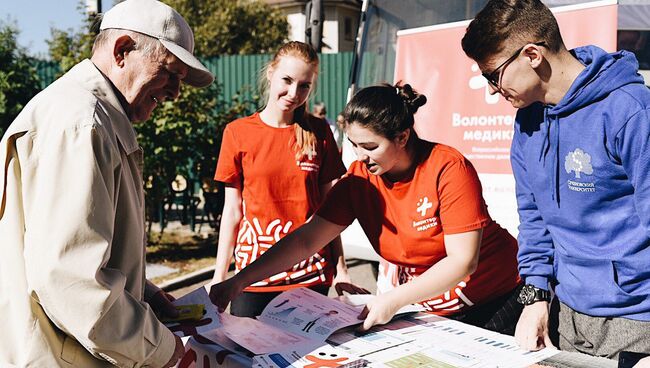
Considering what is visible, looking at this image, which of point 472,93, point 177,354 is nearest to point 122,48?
point 177,354

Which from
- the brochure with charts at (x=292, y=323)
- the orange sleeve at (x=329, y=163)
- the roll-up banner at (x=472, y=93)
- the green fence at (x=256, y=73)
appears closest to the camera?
the brochure with charts at (x=292, y=323)

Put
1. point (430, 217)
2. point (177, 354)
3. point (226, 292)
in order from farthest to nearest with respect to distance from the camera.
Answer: point (226, 292)
point (430, 217)
point (177, 354)

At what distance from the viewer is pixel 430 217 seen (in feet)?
6.95

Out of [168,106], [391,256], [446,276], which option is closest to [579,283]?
[446,276]

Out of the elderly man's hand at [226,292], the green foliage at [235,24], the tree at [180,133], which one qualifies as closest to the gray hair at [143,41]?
the elderly man's hand at [226,292]

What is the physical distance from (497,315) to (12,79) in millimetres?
7496

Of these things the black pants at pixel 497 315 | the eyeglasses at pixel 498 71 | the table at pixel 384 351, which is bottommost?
the black pants at pixel 497 315

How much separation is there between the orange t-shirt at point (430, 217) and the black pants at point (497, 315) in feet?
0.09

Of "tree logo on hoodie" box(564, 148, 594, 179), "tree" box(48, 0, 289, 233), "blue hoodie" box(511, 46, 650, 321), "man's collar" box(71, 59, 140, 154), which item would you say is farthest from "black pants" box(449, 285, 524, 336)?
"tree" box(48, 0, 289, 233)

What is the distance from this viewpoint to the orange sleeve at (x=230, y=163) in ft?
9.23

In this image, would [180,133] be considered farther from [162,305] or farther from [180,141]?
[162,305]

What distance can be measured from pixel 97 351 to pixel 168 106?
21.0 feet

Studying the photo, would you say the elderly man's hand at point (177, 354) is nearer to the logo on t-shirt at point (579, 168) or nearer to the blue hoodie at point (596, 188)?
the blue hoodie at point (596, 188)

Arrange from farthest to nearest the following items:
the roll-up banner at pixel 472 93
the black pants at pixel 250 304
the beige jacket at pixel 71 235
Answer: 1. the roll-up banner at pixel 472 93
2. the black pants at pixel 250 304
3. the beige jacket at pixel 71 235
